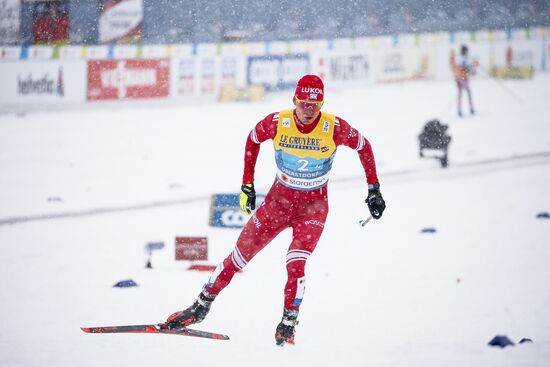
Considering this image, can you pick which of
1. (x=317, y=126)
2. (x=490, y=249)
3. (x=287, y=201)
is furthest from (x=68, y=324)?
(x=490, y=249)

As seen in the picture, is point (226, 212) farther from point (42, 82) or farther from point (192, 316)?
point (42, 82)

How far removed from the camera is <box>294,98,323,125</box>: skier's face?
5.37m

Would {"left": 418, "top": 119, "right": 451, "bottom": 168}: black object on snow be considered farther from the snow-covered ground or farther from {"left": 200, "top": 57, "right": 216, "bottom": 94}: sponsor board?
{"left": 200, "top": 57, "right": 216, "bottom": 94}: sponsor board

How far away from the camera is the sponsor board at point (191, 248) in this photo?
7812 mm

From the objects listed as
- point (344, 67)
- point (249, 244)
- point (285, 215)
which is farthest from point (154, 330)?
point (344, 67)

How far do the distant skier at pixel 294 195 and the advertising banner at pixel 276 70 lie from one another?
18.4 metres

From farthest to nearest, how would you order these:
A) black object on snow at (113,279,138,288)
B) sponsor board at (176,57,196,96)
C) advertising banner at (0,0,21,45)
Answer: sponsor board at (176,57,196,96) → advertising banner at (0,0,21,45) → black object on snow at (113,279,138,288)

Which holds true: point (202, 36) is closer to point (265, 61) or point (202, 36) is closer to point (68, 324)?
point (265, 61)

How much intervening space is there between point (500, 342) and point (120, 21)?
1952cm

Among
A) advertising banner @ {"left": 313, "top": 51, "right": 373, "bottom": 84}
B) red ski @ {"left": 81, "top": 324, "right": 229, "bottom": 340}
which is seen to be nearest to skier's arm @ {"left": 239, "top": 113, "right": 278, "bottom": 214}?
red ski @ {"left": 81, "top": 324, "right": 229, "bottom": 340}

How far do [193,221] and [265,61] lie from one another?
15232mm

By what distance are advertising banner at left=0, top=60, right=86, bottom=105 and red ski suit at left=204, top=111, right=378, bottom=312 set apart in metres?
15.9

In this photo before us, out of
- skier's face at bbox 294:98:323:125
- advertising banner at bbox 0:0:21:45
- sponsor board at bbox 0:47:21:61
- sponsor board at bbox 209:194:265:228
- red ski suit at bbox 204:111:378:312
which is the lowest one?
sponsor board at bbox 209:194:265:228

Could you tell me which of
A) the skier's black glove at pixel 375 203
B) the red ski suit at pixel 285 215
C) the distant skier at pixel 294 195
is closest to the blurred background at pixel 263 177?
the distant skier at pixel 294 195
